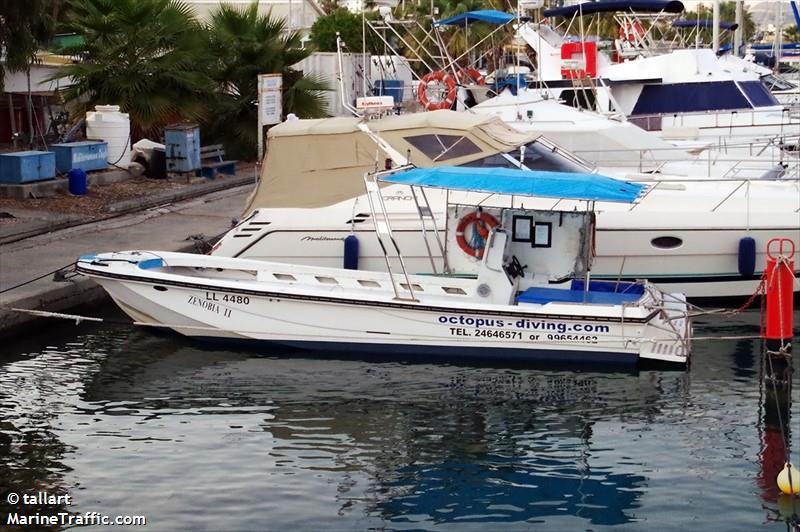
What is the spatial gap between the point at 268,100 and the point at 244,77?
165 inches

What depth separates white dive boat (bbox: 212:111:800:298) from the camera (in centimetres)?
1579

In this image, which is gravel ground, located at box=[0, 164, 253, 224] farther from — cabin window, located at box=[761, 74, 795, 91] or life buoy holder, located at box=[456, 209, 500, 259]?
cabin window, located at box=[761, 74, 795, 91]

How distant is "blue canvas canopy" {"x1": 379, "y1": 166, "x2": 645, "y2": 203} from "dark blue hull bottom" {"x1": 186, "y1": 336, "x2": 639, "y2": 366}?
178 centimetres

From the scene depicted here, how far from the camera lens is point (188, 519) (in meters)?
9.57

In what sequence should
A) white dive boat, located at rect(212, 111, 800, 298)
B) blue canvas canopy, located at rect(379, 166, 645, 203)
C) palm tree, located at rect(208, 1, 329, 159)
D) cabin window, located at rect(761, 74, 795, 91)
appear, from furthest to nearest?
cabin window, located at rect(761, 74, 795, 91) → palm tree, located at rect(208, 1, 329, 159) → white dive boat, located at rect(212, 111, 800, 298) → blue canvas canopy, located at rect(379, 166, 645, 203)

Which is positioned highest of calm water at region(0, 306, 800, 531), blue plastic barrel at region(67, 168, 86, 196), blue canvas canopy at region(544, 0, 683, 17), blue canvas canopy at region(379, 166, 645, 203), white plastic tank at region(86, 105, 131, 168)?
blue canvas canopy at region(544, 0, 683, 17)

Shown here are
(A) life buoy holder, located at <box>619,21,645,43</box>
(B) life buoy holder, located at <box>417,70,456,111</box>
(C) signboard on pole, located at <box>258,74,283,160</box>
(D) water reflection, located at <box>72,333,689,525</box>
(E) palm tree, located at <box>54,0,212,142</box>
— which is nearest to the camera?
(D) water reflection, located at <box>72,333,689,525</box>

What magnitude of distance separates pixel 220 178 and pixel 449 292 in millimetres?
11818

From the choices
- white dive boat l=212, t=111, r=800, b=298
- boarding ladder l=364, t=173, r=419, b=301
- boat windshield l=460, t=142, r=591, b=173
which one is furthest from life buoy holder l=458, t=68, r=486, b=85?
boarding ladder l=364, t=173, r=419, b=301

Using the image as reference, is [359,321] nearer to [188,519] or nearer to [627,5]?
[188,519]

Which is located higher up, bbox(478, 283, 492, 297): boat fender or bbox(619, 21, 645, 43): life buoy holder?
bbox(619, 21, 645, 43): life buoy holder

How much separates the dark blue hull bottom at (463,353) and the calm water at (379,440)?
0.15 m

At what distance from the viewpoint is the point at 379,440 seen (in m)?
11.6

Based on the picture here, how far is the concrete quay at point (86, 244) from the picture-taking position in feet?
48.3
